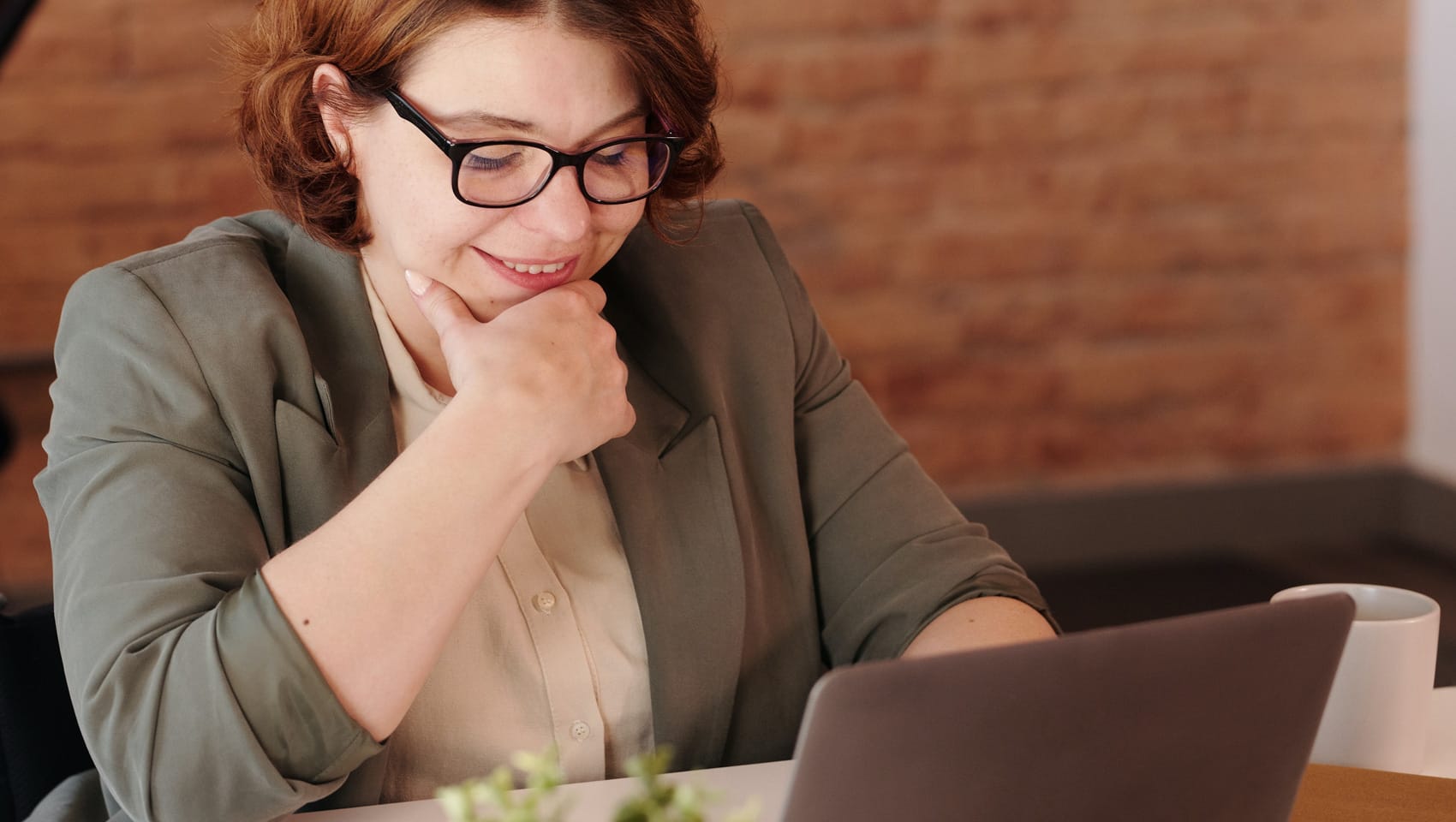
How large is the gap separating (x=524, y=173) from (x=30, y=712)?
0.55 meters

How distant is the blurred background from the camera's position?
3398mm

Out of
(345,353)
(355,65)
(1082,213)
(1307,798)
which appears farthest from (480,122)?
(1082,213)

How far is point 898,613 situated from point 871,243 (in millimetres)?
2318

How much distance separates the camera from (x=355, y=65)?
1129 millimetres

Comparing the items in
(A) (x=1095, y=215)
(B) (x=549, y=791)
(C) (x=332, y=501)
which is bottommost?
(A) (x=1095, y=215)

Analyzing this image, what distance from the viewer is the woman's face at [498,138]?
3.56ft

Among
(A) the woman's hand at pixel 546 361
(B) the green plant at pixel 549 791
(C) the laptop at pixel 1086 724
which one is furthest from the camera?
(A) the woman's hand at pixel 546 361

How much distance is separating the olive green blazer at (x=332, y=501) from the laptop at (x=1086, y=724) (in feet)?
1.37

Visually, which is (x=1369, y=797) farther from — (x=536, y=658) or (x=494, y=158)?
(x=494, y=158)

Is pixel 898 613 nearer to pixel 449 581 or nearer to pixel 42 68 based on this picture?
pixel 449 581

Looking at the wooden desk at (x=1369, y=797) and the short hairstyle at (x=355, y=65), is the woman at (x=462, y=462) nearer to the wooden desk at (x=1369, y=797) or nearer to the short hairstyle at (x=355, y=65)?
the short hairstyle at (x=355, y=65)

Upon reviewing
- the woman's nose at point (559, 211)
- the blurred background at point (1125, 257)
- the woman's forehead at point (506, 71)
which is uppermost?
the woman's forehead at point (506, 71)

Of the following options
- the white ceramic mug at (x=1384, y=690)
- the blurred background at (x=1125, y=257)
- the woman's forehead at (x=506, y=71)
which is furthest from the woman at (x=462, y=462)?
the blurred background at (x=1125, y=257)

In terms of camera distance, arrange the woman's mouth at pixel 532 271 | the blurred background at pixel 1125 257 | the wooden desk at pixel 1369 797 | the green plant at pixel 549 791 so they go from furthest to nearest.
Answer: the blurred background at pixel 1125 257 → the woman's mouth at pixel 532 271 → the wooden desk at pixel 1369 797 → the green plant at pixel 549 791
